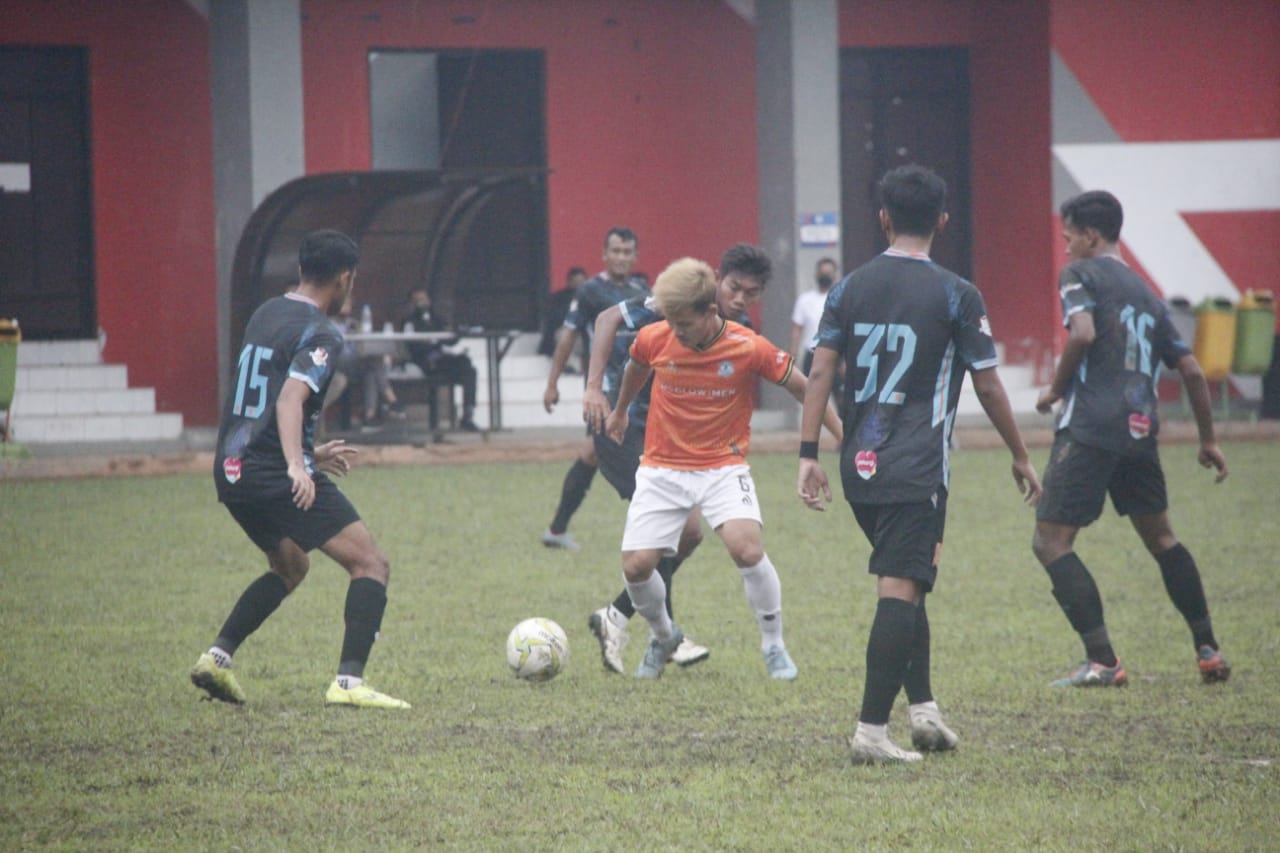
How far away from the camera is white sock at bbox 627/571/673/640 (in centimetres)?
693

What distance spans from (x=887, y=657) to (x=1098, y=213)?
2.27 m

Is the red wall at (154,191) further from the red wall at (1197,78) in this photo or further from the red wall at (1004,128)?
the red wall at (1197,78)

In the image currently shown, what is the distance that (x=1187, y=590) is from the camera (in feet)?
22.7

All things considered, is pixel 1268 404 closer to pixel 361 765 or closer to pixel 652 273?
pixel 652 273

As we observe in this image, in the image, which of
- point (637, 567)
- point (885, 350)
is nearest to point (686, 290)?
point (637, 567)

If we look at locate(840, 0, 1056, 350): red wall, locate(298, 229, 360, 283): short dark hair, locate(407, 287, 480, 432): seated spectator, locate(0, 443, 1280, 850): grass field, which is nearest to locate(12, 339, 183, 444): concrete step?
locate(407, 287, 480, 432): seated spectator

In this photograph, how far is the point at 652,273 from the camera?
2211 centimetres

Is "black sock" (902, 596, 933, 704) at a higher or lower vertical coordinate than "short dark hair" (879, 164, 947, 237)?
lower

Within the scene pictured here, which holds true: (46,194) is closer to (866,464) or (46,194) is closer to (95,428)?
(95,428)

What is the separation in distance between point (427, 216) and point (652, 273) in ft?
11.2

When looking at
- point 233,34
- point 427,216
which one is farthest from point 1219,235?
point 233,34

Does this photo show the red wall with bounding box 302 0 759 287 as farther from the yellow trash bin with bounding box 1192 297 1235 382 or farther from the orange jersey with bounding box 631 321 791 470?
the orange jersey with bounding box 631 321 791 470

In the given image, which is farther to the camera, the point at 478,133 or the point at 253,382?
the point at 478,133

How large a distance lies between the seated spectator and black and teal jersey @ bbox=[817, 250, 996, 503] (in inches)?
521
